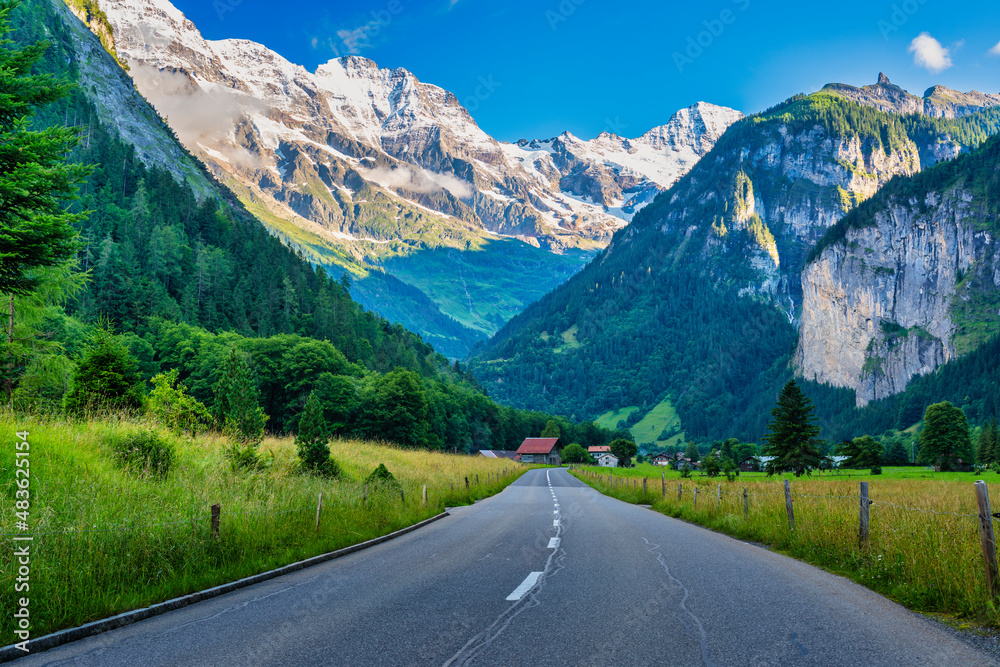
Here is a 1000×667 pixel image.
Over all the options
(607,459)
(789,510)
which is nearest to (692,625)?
(789,510)

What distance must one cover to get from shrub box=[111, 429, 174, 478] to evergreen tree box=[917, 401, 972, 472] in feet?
367

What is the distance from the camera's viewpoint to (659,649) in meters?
5.91

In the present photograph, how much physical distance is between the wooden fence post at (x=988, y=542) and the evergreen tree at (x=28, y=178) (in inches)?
638

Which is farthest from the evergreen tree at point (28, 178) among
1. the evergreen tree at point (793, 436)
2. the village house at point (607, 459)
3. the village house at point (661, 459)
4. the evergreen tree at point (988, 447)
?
the village house at point (661, 459)

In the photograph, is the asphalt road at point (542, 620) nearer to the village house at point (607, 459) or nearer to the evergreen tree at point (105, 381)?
the evergreen tree at point (105, 381)

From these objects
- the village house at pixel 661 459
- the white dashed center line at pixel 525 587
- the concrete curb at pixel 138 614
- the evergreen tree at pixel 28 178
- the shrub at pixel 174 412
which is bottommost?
the village house at pixel 661 459

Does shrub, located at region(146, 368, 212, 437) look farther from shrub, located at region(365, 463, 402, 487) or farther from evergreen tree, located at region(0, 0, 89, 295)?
evergreen tree, located at region(0, 0, 89, 295)

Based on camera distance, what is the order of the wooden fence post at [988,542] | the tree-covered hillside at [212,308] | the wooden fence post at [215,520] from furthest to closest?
the tree-covered hillside at [212,308] → the wooden fence post at [215,520] → the wooden fence post at [988,542]

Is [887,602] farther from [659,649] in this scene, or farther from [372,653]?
[372,653]

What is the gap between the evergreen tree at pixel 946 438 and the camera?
3652 inches

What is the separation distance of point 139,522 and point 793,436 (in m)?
74.0

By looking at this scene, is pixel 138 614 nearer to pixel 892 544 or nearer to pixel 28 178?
pixel 28 178

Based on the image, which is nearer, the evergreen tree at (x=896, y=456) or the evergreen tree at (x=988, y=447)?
the evergreen tree at (x=988, y=447)

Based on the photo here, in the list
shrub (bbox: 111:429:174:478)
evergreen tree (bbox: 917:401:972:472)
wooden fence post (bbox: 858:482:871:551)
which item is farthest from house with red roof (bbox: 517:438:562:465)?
wooden fence post (bbox: 858:482:871:551)
